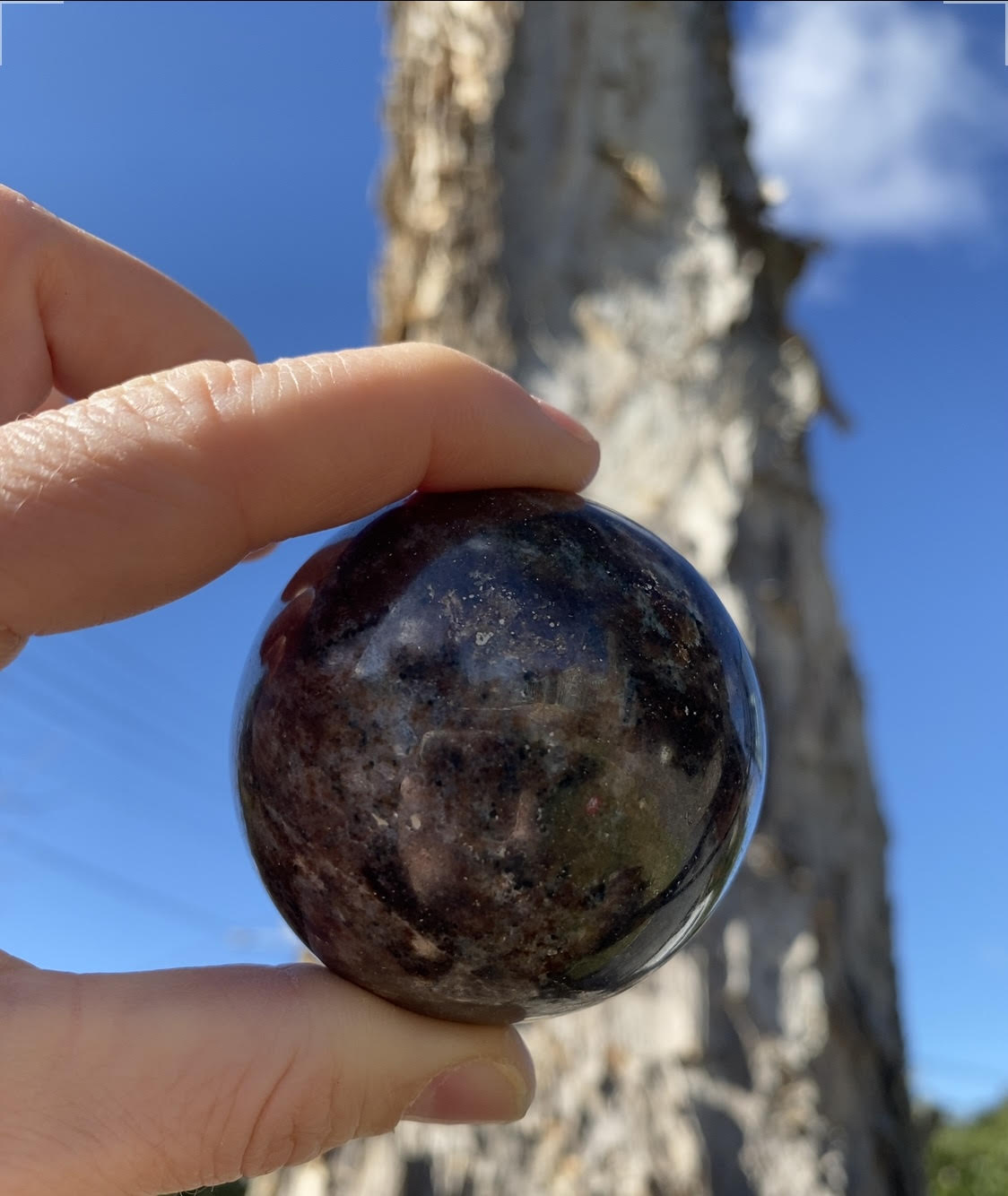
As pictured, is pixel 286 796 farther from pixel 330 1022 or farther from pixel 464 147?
pixel 464 147

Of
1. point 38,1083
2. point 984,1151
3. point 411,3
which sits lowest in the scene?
point 984,1151

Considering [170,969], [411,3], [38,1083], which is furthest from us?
[411,3]

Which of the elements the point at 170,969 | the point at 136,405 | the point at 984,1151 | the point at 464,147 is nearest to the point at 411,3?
the point at 464,147

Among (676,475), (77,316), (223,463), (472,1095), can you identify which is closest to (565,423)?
(223,463)

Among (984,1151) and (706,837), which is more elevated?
(706,837)

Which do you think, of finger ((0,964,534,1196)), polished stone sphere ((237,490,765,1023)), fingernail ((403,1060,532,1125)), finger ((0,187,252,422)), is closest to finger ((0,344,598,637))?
polished stone sphere ((237,490,765,1023))

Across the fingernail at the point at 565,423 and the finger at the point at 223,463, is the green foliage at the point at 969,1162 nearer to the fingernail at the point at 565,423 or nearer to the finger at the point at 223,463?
the fingernail at the point at 565,423

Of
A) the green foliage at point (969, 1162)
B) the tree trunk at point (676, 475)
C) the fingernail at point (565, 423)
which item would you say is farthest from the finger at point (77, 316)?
the green foliage at point (969, 1162)

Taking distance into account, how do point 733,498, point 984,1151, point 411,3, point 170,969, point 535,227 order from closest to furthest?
point 170,969 → point 733,498 → point 535,227 → point 411,3 → point 984,1151
